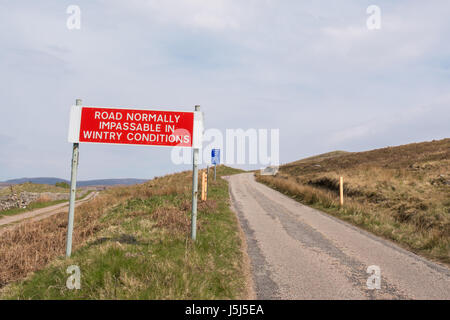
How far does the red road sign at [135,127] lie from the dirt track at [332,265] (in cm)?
362

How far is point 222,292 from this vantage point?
188 inches

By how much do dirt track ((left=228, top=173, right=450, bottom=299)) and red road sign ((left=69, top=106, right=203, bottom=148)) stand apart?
3.62 meters

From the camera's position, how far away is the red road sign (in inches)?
278

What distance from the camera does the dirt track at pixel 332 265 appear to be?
509 cm

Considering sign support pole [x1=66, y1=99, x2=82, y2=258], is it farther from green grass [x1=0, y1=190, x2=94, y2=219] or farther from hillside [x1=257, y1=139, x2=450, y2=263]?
green grass [x1=0, y1=190, x2=94, y2=219]

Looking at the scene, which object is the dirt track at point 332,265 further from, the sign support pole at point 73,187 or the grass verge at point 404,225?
the sign support pole at point 73,187

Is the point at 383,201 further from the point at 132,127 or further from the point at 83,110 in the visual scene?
the point at 83,110

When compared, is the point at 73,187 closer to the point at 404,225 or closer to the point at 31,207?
the point at 404,225

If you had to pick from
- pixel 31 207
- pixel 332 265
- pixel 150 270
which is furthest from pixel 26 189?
pixel 332 265

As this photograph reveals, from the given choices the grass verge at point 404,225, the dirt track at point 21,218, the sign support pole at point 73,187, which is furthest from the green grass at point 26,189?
the grass verge at point 404,225

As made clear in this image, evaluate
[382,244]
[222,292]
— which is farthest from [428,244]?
[222,292]

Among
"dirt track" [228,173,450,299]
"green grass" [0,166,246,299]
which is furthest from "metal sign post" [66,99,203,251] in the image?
"dirt track" [228,173,450,299]
